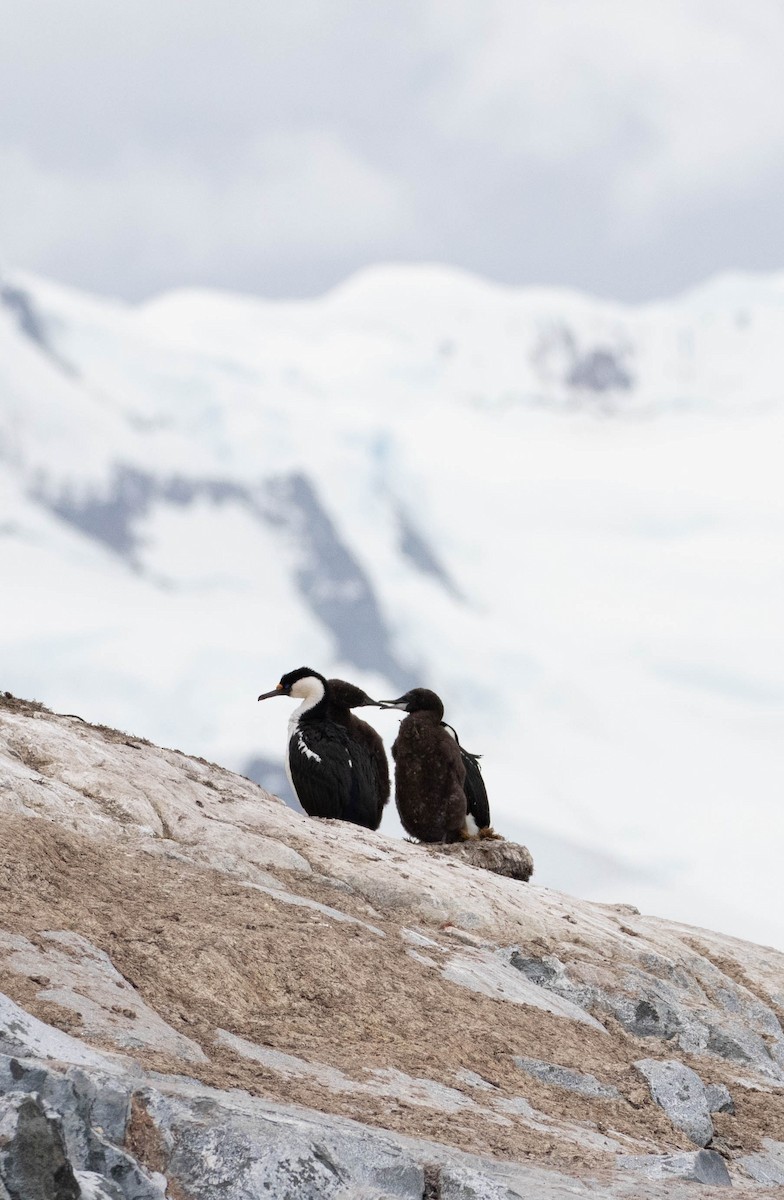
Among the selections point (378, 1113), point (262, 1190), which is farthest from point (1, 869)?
point (262, 1190)

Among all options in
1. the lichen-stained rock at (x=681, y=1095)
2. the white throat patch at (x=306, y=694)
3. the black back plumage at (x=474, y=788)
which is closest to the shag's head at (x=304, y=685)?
the white throat patch at (x=306, y=694)

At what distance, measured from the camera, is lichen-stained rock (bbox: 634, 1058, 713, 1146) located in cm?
733

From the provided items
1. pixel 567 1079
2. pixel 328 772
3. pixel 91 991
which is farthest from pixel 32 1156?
pixel 328 772

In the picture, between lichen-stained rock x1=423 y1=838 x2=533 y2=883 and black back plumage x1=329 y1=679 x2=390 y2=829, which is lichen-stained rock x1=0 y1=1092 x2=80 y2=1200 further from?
black back plumage x1=329 y1=679 x2=390 y2=829

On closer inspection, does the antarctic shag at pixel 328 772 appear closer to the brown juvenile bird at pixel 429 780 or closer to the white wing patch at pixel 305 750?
the white wing patch at pixel 305 750

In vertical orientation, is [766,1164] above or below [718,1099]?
below

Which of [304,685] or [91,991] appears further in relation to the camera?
[304,685]

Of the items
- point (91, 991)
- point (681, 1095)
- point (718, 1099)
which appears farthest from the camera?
point (718, 1099)

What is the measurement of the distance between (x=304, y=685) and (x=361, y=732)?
91 centimetres

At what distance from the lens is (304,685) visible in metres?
14.9

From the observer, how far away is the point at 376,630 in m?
155

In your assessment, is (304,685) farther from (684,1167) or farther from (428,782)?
(684,1167)

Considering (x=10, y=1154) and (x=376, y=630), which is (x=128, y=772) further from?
(x=376, y=630)

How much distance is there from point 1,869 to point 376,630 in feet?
484
